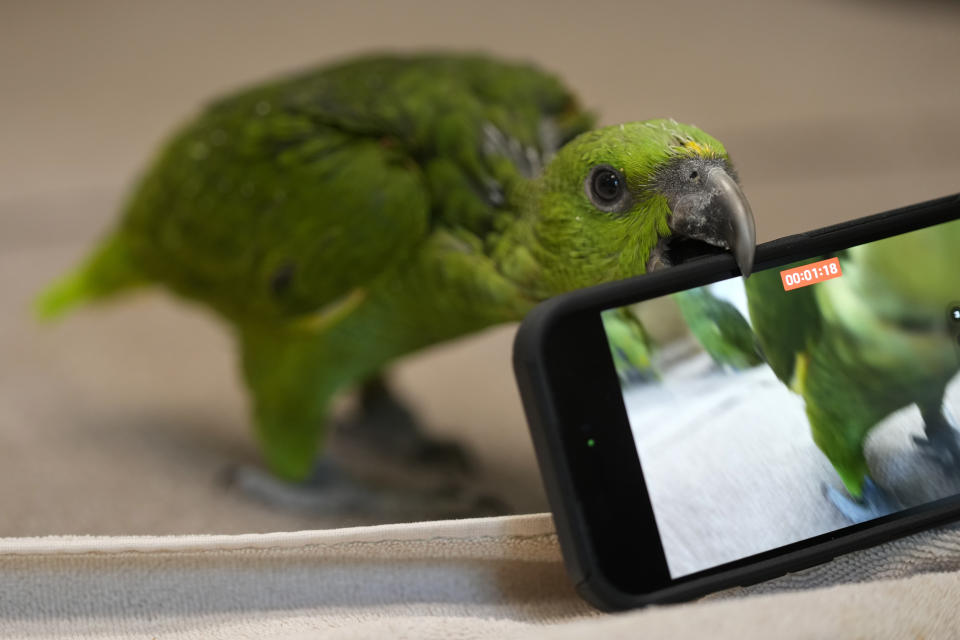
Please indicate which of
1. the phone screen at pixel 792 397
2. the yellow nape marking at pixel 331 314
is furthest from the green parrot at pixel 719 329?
the yellow nape marking at pixel 331 314

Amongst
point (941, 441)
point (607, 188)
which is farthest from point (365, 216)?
point (941, 441)

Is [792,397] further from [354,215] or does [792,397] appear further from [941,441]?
[354,215]

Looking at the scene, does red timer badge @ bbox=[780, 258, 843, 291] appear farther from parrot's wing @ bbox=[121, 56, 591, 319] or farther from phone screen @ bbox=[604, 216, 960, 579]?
parrot's wing @ bbox=[121, 56, 591, 319]

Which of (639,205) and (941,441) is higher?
(639,205)

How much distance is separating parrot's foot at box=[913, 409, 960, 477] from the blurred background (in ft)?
0.42

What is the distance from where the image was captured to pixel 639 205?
56 cm

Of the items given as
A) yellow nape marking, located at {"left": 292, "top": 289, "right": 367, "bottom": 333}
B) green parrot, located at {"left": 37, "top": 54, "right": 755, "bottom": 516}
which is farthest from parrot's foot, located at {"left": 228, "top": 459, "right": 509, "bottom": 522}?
yellow nape marking, located at {"left": 292, "top": 289, "right": 367, "bottom": 333}

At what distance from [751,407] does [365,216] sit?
0.42 meters

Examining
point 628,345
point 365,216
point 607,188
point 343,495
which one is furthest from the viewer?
point 343,495

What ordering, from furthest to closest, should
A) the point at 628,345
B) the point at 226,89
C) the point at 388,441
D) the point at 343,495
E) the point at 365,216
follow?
the point at 226,89
the point at 388,441
the point at 343,495
the point at 365,216
the point at 628,345

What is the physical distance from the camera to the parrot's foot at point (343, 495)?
0.81 meters

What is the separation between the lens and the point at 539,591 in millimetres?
528

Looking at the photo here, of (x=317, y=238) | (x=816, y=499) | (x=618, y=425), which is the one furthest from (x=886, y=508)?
(x=317, y=238)

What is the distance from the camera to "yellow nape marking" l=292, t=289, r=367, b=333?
87 centimetres
